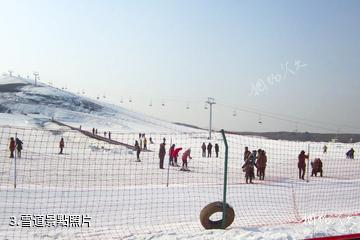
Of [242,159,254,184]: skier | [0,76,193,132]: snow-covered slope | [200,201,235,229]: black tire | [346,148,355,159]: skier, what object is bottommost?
[200,201,235,229]: black tire

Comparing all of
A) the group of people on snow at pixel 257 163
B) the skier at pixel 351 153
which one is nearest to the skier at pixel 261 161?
the group of people on snow at pixel 257 163

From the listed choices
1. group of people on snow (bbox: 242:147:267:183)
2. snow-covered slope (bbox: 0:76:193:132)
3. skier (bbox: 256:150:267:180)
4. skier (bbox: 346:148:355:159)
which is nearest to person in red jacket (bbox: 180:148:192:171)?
group of people on snow (bbox: 242:147:267:183)

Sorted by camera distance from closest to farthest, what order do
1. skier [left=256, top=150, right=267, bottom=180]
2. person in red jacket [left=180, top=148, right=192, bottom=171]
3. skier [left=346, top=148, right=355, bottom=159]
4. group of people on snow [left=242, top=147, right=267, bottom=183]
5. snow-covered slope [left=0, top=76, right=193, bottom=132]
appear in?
group of people on snow [left=242, top=147, right=267, bottom=183], skier [left=256, top=150, right=267, bottom=180], person in red jacket [left=180, top=148, right=192, bottom=171], skier [left=346, top=148, right=355, bottom=159], snow-covered slope [left=0, top=76, right=193, bottom=132]

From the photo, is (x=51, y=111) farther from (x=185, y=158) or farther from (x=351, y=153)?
(x=185, y=158)

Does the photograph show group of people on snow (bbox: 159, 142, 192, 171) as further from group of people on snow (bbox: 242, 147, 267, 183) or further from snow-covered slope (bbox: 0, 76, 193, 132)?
snow-covered slope (bbox: 0, 76, 193, 132)

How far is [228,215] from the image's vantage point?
8.25 metres

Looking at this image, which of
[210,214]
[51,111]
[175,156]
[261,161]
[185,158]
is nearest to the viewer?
[210,214]

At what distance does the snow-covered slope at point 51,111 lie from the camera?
290 ft

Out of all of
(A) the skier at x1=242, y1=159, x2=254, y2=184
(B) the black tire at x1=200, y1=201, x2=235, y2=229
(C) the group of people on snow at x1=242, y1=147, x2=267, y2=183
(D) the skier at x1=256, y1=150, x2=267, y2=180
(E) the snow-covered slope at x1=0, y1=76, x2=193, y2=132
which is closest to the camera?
(B) the black tire at x1=200, y1=201, x2=235, y2=229

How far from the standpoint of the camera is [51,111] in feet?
359

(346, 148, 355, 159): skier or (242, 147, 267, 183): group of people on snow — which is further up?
(346, 148, 355, 159): skier

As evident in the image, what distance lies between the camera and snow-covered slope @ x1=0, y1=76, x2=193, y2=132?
88312mm

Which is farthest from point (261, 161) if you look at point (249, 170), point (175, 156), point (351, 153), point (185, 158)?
point (351, 153)

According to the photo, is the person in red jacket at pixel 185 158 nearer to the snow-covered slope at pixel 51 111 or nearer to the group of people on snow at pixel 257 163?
the group of people on snow at pixel 257 163
